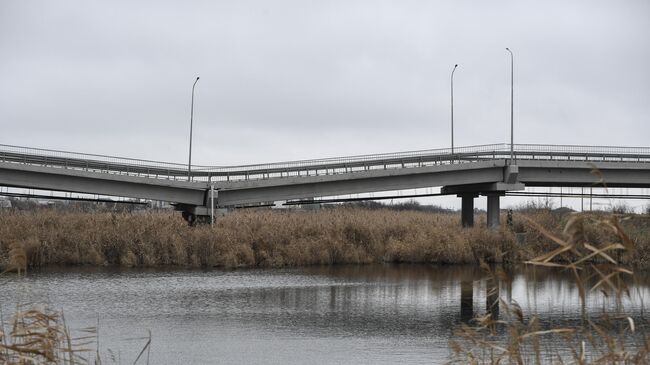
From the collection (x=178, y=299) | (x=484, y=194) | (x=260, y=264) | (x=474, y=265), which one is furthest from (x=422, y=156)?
(x=178, y=299)

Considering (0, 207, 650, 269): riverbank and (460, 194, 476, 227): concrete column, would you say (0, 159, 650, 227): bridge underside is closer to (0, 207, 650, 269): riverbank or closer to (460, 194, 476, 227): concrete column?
(460, 194, 476, 227): concrete column

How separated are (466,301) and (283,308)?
7126 mm

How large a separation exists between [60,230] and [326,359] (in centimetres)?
A: 3067

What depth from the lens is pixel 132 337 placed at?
65.3 feet

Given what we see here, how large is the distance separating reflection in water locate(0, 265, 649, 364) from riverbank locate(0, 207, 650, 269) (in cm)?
385

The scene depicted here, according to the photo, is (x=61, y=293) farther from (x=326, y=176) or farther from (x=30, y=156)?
(x=326, y=176)

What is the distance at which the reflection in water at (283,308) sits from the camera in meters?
18.7

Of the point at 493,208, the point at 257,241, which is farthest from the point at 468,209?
the point at 257,241

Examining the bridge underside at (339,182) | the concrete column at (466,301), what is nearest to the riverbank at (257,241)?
the bridge underside at (339,182)

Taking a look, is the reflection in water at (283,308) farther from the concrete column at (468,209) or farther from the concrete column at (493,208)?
the concrete column at (468,209)

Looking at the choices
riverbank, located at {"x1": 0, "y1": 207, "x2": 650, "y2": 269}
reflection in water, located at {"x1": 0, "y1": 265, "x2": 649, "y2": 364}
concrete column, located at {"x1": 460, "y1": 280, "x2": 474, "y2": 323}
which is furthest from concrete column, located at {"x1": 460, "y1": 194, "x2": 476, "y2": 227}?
concrete column, located at {"x1": 460, "y1": 280, "x2": 474, "y2": 323}

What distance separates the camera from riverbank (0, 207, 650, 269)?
1693 inches

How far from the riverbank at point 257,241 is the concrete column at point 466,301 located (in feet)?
26.7

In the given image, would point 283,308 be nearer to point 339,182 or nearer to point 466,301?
point 466,301
